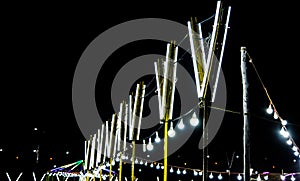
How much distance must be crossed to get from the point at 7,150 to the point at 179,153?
43.6m

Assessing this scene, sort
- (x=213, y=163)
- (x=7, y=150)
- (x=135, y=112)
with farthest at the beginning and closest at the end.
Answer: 1. (x=7, y=150)
2. (x=213, y=163)
3. (x=135, y=112)

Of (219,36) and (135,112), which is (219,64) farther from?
(135,112)

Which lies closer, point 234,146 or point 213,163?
point 234,146

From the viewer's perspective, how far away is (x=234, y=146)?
152 feet

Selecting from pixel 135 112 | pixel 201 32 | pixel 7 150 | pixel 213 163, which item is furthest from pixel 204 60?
pixel 7 150

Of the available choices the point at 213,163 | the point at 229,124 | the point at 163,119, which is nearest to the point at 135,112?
the point at 163,119

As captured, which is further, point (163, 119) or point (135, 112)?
point (135, 112)

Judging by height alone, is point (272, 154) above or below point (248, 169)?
above

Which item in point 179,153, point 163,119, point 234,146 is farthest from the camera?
point 179,153

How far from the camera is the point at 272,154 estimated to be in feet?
159

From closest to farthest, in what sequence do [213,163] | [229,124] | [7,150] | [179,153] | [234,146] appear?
1. [229,124]
2. [234,146]
3. [179,153]
4. [213,163]
5. [7,150]

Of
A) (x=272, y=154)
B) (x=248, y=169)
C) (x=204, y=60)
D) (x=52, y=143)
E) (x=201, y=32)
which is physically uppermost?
(x=52, y=143)

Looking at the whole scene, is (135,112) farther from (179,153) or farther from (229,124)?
(179,153)

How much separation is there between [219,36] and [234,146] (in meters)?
37.7
